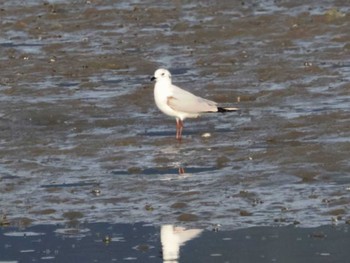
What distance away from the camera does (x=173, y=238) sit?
11484 mm

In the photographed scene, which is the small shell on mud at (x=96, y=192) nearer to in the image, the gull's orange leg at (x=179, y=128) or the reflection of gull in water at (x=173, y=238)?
the reflection of gull in water at (x=173, y=238)

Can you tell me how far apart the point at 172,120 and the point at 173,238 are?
5.41 m

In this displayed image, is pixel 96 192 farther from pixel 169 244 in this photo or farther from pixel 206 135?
pixel 206 135

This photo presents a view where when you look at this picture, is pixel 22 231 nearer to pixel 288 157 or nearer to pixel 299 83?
pixel 288 157

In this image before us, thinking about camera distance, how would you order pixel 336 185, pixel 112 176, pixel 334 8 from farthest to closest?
pixel 334 8, pixel 112 176, pixel 336 185

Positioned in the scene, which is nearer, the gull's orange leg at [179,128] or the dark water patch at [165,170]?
the dark water patch at [165,170]

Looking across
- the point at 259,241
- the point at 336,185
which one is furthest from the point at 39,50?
the point at 259,241

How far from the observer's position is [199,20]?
23.9m

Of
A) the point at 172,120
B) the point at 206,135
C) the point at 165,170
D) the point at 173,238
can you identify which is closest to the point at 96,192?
the point at 165,170

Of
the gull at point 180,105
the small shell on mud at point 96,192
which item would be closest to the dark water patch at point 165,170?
the small shell on mud at point 96,192

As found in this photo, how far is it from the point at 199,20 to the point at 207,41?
192 cm

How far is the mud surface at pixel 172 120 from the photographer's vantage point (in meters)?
12.7

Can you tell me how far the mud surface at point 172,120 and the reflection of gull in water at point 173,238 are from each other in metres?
0.25

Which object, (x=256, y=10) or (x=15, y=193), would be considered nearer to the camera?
(x=15, y=193)
